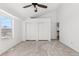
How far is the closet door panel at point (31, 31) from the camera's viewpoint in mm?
9086

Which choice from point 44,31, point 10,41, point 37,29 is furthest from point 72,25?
point 37,29

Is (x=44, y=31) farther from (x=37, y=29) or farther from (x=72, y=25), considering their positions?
(x=72, y=25)

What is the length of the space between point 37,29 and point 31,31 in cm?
57

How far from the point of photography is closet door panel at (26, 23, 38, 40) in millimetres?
9086

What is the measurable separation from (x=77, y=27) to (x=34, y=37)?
491cm

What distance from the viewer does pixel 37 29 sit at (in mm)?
9172

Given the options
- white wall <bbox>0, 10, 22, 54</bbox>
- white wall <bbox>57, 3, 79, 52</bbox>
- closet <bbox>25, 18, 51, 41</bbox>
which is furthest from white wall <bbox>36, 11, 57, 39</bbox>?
white wall <bbox>0, 10, 22, 54</bbox>

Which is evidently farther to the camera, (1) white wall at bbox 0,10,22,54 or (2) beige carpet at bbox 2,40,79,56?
(1) white wall at bbox 0,10,22,54

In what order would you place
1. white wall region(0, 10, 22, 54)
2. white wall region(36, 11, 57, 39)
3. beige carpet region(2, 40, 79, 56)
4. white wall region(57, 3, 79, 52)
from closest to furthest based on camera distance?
beige carpet region(2, 40, 79, 56), white wall region(0, 10, 22, 54), white wall region(57, 3, 79, 52), white wall region(36, 11, 57, 39)

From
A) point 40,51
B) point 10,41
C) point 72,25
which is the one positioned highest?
point 72,25

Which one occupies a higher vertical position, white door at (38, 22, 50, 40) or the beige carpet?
white door at (38, 22, 50, 40)

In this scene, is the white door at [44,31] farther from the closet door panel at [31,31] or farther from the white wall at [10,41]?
the white wall at [10,41]

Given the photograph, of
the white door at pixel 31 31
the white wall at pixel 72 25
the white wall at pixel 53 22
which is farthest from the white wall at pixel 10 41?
the white wall at pixel 53 22

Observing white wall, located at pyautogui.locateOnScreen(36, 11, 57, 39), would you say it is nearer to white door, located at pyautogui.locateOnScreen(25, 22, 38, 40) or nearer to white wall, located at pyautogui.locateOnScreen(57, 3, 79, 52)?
white door, located at pyautogui.locateOnScreen(25, 22, 38, 40)
